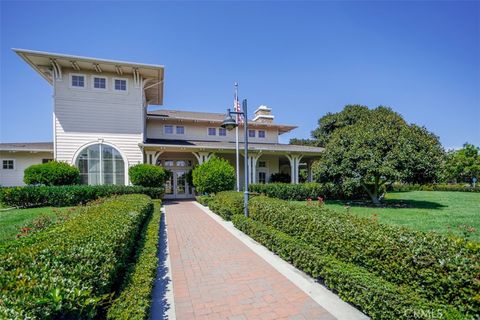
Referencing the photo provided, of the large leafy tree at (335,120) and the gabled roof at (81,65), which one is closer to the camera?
the gabled roof at (81,65)

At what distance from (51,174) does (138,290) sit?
550 inches

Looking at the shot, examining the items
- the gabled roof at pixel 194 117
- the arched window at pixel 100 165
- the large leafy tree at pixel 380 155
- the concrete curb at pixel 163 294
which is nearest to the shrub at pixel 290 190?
the large leafy tree at pixel 380 155

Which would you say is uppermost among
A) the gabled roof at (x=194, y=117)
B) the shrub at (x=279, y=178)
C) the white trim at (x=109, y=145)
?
the gabled roof at (x=194, y=117)

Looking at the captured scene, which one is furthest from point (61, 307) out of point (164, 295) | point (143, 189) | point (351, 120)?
point (351, 120)

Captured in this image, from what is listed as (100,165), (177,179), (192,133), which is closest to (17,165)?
(100,165)

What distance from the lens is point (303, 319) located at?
11.6 feet

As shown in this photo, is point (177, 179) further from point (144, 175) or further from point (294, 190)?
point (294, 190)

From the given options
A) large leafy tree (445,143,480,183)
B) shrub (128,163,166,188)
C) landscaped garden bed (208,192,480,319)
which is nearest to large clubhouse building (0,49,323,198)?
shrub (128,163,166,188)

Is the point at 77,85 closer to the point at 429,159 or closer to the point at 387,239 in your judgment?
the point at 387,239

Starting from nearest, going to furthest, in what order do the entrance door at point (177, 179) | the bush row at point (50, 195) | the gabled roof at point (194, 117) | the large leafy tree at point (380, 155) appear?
the bush row at point (50, 195), the large leafy tree at point (380, 155), the entrance door at point (177, 179), the gabled roof at point (194, 117)

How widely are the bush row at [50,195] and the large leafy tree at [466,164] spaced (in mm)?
44675

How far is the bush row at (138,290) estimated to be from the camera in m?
3.07

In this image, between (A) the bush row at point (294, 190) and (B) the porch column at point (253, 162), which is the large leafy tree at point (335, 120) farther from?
(B) the porch column at point (253, 162)

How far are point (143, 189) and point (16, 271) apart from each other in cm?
1323
